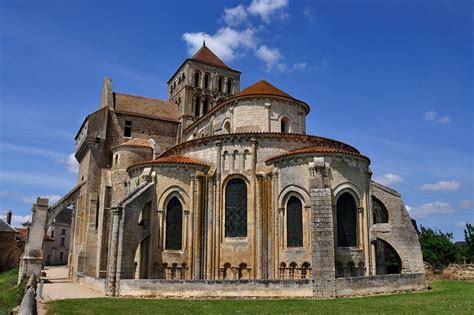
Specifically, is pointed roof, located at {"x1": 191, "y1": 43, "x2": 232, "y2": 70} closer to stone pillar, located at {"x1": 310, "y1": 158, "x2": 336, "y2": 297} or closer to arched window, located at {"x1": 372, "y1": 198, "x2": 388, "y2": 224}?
arched window, located at {"x1": 372, "y1": 198, "x2": 388, "y2": 224}

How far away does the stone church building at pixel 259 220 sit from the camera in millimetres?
17391

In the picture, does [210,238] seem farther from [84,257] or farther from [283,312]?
[84,257]

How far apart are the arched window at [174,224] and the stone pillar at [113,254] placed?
3066 millimetres

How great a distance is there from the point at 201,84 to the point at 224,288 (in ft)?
93.0

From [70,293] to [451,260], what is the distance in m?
30.1

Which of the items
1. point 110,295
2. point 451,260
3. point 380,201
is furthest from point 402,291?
point 451,260

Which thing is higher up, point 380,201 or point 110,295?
point 380,201

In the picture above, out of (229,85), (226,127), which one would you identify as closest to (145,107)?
(229,85)

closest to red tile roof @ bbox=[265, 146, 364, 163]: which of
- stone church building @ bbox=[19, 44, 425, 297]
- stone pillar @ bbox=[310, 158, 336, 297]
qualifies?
stone church building @ bbox=[19, 44, 425, 297]

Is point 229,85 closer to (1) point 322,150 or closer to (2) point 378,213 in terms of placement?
(2) point 378,213

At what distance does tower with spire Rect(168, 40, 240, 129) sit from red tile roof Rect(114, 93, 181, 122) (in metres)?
1.14

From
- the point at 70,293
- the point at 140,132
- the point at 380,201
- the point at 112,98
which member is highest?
the point at 112,98

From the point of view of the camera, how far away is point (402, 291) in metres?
18.1

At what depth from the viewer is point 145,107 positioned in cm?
3778
